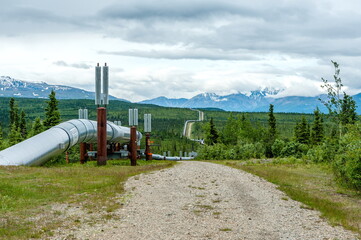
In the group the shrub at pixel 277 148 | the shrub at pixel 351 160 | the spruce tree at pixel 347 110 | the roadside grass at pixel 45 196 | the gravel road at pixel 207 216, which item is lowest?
the shrub at pixel 277 148

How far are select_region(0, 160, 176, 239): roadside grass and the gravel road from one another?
36.4 inches

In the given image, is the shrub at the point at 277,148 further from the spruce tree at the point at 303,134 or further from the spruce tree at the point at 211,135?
the spruce tree at the point at 211,135

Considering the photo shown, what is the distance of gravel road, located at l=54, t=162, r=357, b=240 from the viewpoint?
12.8m

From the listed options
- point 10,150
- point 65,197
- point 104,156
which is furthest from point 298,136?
point 65,197

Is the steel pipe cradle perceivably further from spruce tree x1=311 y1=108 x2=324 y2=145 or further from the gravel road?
spruce tree x1=311 y1=108 x2=324 y2=145

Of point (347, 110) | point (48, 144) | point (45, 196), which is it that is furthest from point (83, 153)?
point (347, 110)

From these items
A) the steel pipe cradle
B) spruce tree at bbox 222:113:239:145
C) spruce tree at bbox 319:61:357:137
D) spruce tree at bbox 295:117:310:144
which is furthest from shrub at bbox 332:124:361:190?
spruce tree at bbox 222:113:239:145

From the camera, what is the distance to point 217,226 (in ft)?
45.4

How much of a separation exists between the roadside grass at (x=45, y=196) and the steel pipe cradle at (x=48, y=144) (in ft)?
9.60

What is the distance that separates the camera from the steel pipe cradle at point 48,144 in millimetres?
28656

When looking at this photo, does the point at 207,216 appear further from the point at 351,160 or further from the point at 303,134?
the point at 303,134

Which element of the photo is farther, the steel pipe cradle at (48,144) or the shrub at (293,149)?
the shrub at (293,149)

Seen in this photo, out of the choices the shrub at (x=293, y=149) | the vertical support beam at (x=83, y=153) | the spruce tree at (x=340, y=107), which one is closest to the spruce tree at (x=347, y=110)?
the spruce tree at (x=340, y=107)

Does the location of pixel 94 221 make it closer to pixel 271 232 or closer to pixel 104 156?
pixel 271 232
